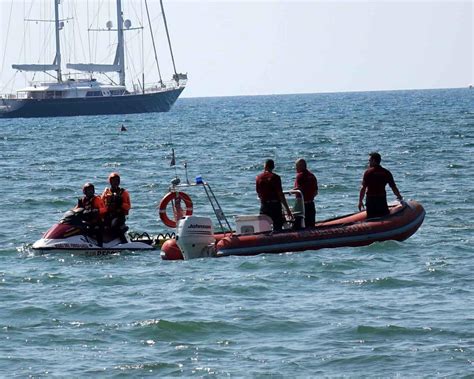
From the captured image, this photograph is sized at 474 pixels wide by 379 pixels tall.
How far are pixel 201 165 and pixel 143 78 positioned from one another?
76250 millimetres

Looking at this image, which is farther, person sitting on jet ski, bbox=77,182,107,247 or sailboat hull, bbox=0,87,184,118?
sailboat hull, bbox=0,87,184,118

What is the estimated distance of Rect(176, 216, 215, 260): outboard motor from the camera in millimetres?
17719

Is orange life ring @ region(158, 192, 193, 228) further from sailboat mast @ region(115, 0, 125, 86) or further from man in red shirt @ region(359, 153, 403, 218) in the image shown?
sailboat mast @ region(115, 0, 125, 86)

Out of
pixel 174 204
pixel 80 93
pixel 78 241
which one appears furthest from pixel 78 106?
pixel 78 241

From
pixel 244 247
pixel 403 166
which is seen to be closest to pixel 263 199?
pixel 244 247

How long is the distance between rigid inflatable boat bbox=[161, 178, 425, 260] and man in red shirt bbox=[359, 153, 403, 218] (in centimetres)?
16

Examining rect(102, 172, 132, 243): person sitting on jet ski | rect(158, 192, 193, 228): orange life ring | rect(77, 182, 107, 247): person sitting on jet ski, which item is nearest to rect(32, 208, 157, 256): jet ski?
rect(77, 182, 107, 247): person sitting on jet ski

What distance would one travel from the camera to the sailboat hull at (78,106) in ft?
367

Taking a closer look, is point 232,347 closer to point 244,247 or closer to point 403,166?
point 244,247

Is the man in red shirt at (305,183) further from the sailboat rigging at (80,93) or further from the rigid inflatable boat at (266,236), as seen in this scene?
the sailboat rigging at (80,93)

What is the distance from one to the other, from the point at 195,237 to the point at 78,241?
195 cm

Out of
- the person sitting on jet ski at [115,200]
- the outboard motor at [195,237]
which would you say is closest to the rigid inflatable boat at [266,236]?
the outboard motor at [195,237]

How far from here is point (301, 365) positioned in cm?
1173

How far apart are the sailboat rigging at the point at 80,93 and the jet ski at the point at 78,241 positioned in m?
91.7
